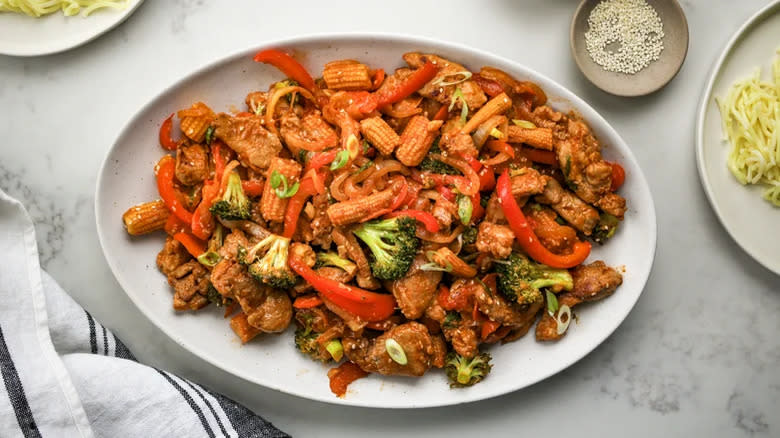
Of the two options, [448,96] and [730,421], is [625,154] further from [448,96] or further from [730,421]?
[730,421]

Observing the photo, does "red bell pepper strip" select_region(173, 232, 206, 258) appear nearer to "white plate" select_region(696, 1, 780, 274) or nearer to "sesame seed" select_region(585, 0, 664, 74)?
"sesame seed" select_region(585, 0, 664, 74)

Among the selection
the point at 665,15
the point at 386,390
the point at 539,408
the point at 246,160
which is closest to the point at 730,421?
the point at 539,408

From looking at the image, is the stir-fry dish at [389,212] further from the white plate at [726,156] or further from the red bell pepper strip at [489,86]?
the white plate at [726,156]

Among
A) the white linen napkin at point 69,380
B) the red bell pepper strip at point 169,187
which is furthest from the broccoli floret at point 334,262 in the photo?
the white linen napkin at point 69,380

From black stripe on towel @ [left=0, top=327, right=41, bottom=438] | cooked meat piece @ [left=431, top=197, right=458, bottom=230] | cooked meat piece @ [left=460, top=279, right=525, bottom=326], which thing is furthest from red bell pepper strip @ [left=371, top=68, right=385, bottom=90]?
black stripe on towel @ [left=0, top=327, right=41, bottom=438]

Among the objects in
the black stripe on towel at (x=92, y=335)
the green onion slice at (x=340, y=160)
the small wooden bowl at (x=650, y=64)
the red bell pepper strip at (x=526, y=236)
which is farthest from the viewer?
the black stripe on towel at (x=92, y=335)

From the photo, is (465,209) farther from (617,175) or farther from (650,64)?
(650,64)

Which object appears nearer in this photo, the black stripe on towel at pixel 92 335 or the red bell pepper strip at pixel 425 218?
the red bell pepper strip at pixel 425 218
